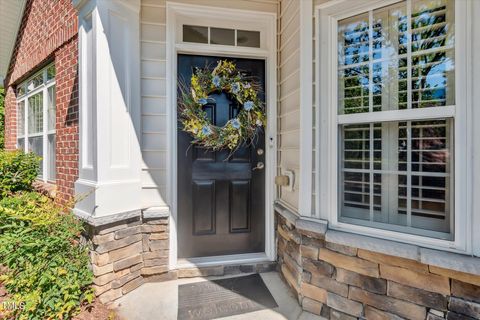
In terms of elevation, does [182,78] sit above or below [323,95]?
above

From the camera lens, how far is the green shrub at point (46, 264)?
5.61 feet

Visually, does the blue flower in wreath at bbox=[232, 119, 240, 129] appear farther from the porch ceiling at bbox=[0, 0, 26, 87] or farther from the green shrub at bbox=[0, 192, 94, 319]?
the porch ceiling at bbox=[0, 0, 26, 87]

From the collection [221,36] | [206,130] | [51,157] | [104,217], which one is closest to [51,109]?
[51,157]

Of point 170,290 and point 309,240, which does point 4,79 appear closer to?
point 170,290

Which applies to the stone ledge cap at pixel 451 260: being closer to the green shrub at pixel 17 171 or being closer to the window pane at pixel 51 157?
the window pane at pixel 51 157

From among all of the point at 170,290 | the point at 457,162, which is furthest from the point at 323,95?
the point at 170,290

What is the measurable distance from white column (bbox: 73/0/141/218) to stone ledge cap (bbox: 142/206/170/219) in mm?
87

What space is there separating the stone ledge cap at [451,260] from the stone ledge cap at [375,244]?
A: 0.04 m

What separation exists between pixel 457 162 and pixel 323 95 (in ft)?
2.91

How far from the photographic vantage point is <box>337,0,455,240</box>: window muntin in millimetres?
1493

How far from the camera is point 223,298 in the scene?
2.08 metres

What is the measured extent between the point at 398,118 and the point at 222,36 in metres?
1.73

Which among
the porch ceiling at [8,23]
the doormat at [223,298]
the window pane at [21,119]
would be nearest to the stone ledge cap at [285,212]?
the doormat at [223,298]

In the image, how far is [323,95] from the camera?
1.87m
